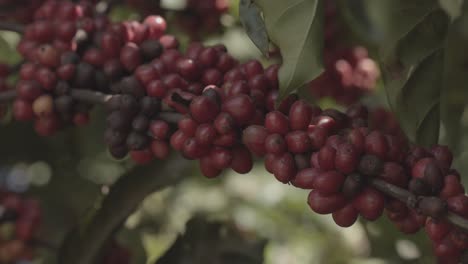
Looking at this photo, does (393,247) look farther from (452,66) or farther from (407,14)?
(407,14)

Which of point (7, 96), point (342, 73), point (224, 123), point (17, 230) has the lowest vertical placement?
point (17, 230)

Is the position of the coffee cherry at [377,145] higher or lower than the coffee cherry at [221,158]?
higher

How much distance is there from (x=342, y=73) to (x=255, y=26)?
2.86ft

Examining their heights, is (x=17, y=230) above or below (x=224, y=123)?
below

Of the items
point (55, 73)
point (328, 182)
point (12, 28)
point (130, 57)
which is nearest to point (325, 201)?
point (328, 182)

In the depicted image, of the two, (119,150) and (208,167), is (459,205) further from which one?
(119,150)

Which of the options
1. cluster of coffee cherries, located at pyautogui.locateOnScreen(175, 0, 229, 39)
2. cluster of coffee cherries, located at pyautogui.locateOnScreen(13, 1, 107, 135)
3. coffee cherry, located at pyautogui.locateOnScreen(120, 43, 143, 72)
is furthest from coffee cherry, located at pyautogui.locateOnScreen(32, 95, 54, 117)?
cluster of coffee cherries, located at pyautogui.locateOnScreen(175, 0, 229, 39)

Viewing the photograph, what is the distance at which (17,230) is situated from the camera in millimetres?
1788

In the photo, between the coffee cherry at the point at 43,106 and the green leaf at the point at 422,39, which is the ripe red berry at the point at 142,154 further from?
the green leaf at the point at 422,39

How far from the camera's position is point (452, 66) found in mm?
1556

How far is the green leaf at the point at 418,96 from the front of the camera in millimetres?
1139

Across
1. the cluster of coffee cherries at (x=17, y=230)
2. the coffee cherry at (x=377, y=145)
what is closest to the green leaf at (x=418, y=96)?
the coffee cherry at (x=377, y=145)

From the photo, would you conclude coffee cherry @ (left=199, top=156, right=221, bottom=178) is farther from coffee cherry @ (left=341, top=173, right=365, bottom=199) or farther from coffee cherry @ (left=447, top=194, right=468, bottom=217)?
coffee cherry @ (left=447, top=194, right=468, bottom=217)

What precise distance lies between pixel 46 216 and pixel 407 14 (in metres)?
1.33
